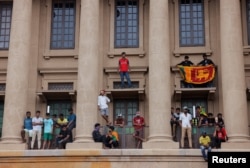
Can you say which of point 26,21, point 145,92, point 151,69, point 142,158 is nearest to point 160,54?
point 151,69

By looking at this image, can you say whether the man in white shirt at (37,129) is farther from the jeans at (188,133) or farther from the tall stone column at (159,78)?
the jeans at (188,133)

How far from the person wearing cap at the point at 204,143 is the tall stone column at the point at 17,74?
10.7 meters

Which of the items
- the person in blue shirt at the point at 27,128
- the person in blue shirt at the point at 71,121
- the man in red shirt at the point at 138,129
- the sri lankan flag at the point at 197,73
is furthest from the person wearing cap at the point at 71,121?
the sri lankan flag at the point at 197,73

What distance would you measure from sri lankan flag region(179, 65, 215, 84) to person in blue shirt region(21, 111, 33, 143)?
10203 millimetres

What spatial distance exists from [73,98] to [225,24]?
10897 mm

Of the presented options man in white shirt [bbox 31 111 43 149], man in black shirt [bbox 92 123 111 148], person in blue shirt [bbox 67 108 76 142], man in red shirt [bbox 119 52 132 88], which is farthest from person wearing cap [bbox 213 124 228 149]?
man in white shirt [bbox 31 111 43 149]

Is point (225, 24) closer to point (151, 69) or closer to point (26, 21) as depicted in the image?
point (151, 69)

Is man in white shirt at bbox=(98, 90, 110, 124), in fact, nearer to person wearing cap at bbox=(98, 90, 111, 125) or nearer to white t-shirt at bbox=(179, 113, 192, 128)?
person wearing cap at bbox=(98, 90, 111, 125)

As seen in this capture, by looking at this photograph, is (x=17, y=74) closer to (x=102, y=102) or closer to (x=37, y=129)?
(x=37, y=129)

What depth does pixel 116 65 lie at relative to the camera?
38.8 m

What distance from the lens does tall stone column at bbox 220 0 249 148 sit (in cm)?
3334

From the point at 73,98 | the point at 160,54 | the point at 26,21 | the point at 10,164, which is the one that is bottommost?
the point at 10,164

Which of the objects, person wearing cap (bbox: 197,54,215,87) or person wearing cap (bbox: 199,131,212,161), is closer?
person wearing cap (bbox: 199,131,212,161)

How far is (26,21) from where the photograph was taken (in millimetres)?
36875
